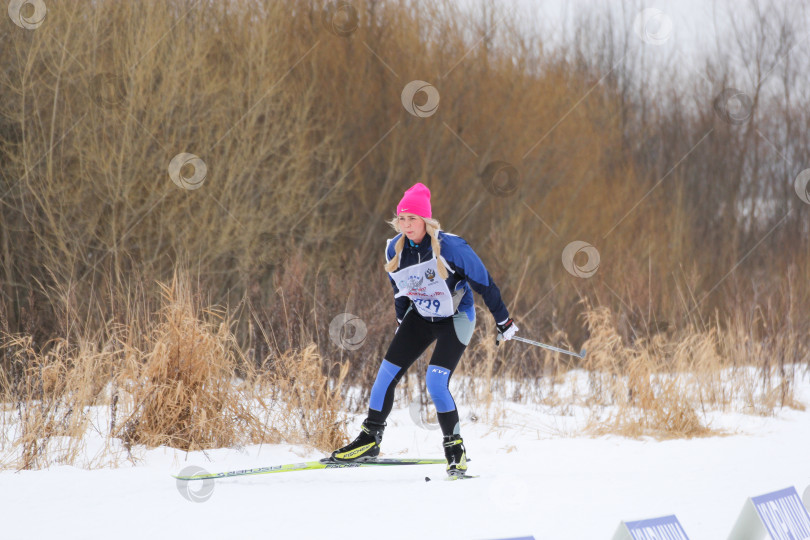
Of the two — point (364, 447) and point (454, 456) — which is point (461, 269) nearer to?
point (454, 456)

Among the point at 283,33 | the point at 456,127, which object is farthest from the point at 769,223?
the point at 283,33

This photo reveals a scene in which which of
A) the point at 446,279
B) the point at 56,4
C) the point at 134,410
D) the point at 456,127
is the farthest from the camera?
the point at 456,127

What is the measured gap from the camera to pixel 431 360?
534 cm

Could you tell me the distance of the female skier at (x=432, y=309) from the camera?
5.22 meters

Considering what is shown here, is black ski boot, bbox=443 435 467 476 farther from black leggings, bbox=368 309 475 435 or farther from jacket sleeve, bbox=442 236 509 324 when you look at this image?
jacket sleeve, bbox=442 236 509 324

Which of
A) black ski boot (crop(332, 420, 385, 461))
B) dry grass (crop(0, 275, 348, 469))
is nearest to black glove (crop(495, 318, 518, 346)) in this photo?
black ski boot (crop(332, 420, 385, 461))

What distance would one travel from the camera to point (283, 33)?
538 inches

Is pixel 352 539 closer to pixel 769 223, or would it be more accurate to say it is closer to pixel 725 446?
pixel 725 446

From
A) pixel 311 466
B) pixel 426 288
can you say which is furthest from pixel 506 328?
pixel 311 466

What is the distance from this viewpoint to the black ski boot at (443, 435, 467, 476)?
5.24 metres

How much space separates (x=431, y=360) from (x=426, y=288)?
1.44ft

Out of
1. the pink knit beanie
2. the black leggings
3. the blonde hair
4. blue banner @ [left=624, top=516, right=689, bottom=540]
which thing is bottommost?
blue banner @ [left=624, top=516, right=689, bottom=540]

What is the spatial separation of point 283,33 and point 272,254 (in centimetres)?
359

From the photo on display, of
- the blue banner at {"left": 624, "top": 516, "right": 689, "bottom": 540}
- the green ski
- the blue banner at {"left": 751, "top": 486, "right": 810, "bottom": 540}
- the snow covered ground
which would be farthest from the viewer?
the green ski
